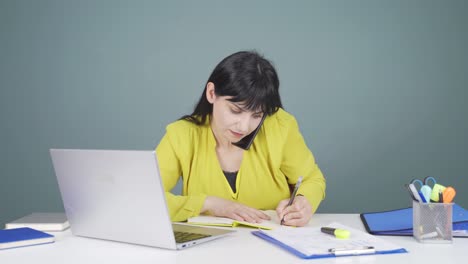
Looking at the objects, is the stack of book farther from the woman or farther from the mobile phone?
the mobile phone

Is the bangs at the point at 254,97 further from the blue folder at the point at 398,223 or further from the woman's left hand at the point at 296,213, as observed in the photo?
the blue folder at the point at 398,223

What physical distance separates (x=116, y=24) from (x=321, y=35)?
1246 mm

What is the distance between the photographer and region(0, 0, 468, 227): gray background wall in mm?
3545

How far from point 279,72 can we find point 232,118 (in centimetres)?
163

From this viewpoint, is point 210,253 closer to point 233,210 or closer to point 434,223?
point 233,210

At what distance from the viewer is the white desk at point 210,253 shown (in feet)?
4.44

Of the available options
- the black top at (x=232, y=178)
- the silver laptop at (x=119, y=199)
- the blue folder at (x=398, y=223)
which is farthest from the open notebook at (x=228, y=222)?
the black top at (x=232, y=178)

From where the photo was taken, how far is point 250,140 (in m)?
2.23

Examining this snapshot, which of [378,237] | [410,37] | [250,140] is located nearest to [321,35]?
[410,37]

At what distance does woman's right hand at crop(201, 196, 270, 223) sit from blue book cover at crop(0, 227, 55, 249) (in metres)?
0.55

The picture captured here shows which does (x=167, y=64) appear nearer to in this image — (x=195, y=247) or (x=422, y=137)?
(x=422, y=137)

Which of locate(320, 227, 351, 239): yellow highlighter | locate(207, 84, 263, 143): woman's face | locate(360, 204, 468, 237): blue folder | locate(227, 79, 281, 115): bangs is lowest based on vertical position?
locate(360, 204, 468, 237): blue folder

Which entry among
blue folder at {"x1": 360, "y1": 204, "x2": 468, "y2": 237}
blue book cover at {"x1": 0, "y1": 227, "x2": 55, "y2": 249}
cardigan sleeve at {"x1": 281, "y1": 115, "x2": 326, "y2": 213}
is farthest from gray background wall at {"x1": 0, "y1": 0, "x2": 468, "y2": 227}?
blue book cover at {"x1": 0, "y1": 227, "x2": 55, "y2": 249}

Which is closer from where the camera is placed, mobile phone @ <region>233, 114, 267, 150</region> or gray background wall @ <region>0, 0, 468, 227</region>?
mobile phone @ <region>233, 114, 267, 150</region>
